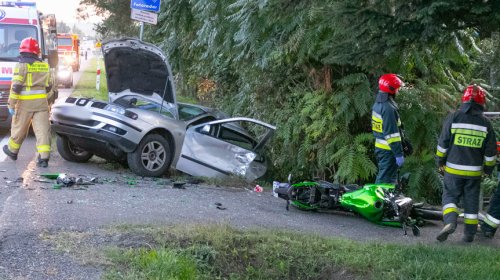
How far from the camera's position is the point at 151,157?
31.5 ft

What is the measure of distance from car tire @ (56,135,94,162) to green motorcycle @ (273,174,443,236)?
401 centimetres

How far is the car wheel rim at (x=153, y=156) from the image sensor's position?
9.51m

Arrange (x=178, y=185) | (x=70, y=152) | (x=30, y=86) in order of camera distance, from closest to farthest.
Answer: (x=178, y=185) < (x=30, y=86) < (x=70, y=152)

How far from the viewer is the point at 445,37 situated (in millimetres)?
5047

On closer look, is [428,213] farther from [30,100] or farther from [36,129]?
[30,100]

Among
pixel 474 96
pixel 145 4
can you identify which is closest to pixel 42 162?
pixel 145 4

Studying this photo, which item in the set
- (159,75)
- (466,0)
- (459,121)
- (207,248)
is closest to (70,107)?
(159,75)

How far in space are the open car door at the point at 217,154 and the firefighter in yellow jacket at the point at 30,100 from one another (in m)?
2.20

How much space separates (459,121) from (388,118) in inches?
44.5

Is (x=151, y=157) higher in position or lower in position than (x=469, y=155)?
lower

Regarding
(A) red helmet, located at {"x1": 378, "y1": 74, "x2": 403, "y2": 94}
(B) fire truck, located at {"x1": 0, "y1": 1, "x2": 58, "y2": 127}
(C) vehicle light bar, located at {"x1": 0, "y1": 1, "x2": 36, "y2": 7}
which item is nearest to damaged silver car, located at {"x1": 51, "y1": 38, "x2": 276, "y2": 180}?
(A) red helmet, located at {"x1": 378, "y1": 74, "x2": 403, "y2": 94}

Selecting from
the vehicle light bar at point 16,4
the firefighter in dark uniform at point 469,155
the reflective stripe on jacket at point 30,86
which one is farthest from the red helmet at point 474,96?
the vehicle light bar at point 16,4

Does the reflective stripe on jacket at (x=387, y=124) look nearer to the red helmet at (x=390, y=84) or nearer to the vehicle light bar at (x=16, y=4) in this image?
the red helmet at (x=390, y=84)

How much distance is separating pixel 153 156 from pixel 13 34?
6391mm
